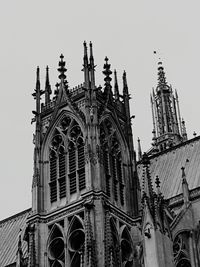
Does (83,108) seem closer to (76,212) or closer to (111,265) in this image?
(76,212)

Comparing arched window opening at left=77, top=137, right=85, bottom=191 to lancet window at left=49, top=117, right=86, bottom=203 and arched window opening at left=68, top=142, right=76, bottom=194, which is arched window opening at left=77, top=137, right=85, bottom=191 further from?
arched window opening at left=68, top=142, right=76, bottom=194

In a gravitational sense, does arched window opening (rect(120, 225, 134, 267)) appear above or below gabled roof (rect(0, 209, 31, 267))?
below

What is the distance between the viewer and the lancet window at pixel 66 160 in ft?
137

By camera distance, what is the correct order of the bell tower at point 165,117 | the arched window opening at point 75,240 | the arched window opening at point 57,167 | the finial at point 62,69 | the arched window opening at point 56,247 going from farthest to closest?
the bell tower at point 165,117 < the finial at point 62,69 < the arched window opening at point 57,167 < the arched window opening at point 56,247 < the arched window opening at point 75,240

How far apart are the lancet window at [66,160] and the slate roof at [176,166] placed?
6.73m

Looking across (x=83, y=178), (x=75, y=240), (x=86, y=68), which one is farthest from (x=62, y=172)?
(x=86, y=68)

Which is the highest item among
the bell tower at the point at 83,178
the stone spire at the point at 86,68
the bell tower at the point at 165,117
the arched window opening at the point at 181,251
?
the bell tower at the point at 165,117

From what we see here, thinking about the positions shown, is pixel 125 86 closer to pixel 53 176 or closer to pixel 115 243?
pixel 53 176

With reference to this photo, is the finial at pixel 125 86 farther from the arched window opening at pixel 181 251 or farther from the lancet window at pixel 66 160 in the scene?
the arched window opening at pixel 181 251

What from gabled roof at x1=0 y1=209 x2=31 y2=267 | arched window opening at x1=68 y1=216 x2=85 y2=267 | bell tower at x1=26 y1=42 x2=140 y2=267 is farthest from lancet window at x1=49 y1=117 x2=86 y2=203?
gabled roof at x1=0 y1=209 x2=31 y2=267

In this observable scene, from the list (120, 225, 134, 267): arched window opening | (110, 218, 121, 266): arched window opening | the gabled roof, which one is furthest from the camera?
the gabled roof

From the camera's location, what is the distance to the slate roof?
46.4 meters

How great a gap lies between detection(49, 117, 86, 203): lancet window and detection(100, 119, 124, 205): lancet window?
4.20 feet

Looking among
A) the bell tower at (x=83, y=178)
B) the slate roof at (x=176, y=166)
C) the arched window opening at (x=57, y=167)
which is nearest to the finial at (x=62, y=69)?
the bell tower at (x=83, y=178)
